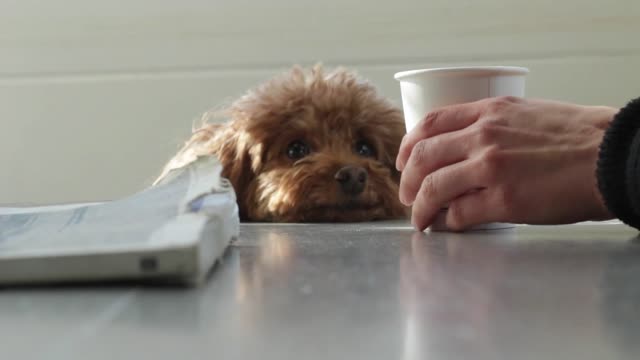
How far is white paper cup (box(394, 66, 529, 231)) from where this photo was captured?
3.16ft

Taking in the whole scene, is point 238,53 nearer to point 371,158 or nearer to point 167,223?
point 371,158

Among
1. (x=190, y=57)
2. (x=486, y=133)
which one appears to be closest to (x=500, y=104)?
(x=486, y=133)

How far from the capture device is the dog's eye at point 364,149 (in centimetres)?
163

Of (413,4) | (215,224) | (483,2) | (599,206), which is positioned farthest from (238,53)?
(215,224)

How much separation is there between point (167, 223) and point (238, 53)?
1.57 meters

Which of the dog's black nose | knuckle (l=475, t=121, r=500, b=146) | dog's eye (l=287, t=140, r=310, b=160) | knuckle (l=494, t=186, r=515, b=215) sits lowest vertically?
the dog's black nose

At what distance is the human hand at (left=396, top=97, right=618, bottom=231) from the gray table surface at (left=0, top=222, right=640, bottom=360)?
15cm

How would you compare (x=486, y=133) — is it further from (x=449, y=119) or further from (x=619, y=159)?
(x=619, y=159)

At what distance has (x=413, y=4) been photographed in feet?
6.86

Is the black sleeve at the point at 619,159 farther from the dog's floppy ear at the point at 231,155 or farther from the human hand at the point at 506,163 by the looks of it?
the dog's floppy ear at the point at 231,155

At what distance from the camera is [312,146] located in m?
1.60

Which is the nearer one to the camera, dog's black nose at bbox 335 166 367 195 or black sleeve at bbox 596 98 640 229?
black sleeve at bbox 596 98 640 229

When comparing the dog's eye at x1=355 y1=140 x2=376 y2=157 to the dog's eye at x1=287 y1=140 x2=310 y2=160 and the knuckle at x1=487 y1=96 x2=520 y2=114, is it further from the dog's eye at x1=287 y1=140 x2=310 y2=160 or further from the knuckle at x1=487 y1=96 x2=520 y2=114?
the knuckle at x1=487 y1=96 x2=520 y2=114

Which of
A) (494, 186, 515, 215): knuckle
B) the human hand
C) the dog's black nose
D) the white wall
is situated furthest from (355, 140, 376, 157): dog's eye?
(494, 186, 515, 215): knuckle
